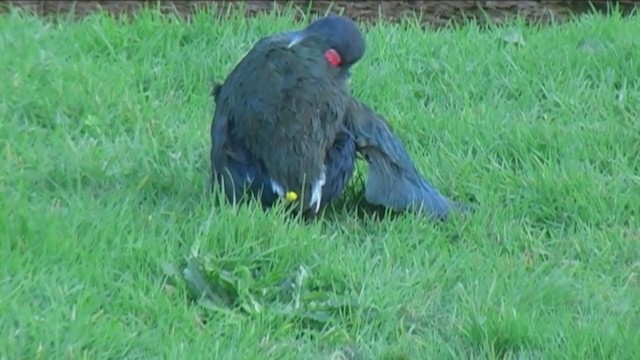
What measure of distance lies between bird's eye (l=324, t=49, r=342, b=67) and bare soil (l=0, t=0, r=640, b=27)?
2.67 meters

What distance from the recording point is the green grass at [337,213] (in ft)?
13.3

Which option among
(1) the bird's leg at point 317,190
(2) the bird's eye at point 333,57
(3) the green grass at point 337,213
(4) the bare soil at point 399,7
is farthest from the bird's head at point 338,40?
(4) the bare soil at point 399,7

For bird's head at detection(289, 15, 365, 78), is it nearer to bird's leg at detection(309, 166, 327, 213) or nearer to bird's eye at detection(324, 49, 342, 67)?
bird's eye at detection(324, 49, 342, 67)

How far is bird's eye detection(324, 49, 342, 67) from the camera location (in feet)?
16.4

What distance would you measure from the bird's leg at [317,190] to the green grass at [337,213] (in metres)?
0.11

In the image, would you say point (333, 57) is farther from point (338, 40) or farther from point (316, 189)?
point (316, 189)

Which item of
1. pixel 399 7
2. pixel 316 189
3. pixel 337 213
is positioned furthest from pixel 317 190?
pixel 399 7

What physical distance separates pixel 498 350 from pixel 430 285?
0.46m

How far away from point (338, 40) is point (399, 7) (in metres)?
3.10

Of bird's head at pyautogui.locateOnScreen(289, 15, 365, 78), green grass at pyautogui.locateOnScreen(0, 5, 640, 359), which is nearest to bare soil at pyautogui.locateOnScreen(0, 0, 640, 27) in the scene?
green grass at pyautogui.locateOnScreen(0, 5, 640, 359)

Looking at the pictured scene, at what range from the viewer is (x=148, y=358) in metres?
3.81

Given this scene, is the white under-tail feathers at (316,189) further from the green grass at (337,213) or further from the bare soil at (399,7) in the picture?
the bare soil at (399,7)

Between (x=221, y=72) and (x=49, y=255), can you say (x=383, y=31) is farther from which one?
(x=49, y=255)

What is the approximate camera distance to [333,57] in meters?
5.00
